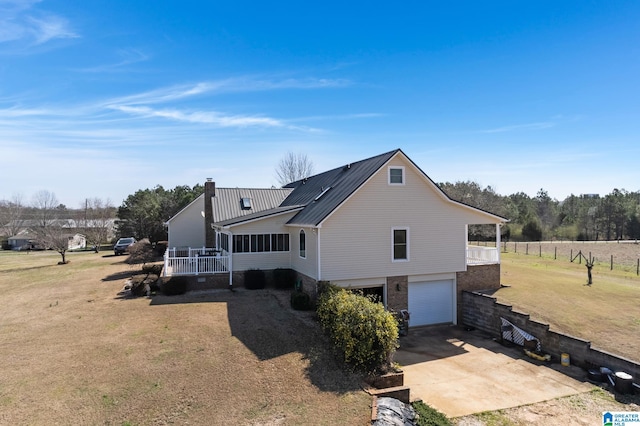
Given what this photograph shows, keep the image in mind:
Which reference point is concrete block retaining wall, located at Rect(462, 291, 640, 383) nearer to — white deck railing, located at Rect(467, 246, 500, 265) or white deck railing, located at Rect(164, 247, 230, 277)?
white deck railing, located at Rect(467, 246, 500, 265)

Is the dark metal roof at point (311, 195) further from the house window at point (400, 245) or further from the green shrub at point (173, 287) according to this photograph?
the green shrub at point (173, 287)

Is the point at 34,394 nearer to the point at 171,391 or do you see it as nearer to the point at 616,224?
the point at 171,391

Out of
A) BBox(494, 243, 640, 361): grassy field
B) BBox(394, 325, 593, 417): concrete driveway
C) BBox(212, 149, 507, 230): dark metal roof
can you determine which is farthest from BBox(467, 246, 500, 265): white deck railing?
BBox(394, 325, 593, 417): concrete driveway

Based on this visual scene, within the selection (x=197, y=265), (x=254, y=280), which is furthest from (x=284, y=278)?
(x=197, y=265)

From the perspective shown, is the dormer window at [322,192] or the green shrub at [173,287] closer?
the green shrub at [173,287]

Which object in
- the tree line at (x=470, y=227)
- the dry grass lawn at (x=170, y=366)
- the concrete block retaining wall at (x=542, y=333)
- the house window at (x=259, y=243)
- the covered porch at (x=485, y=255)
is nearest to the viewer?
the dry grass lawn at (x=170, y=366)

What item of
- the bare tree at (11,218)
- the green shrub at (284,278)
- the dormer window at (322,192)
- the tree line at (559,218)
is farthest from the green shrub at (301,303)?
the bare tree at (11,218)

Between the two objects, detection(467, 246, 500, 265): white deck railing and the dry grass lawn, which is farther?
detection(467, 246, 500, 265): white deck railing
